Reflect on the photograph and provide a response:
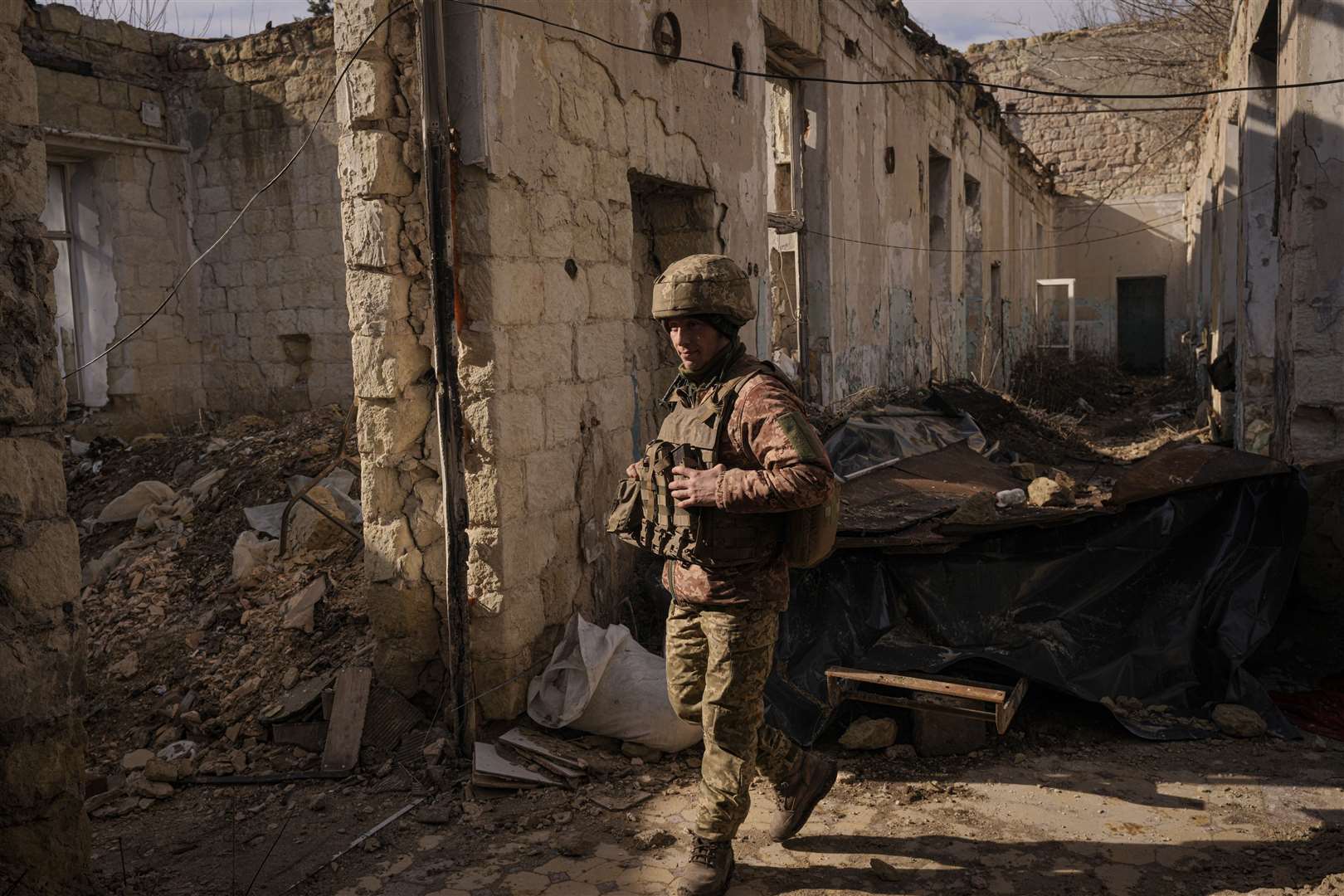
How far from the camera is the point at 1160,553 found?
13.9 ft

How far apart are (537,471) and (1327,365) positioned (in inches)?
155

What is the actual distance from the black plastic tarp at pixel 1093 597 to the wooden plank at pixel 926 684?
17cm

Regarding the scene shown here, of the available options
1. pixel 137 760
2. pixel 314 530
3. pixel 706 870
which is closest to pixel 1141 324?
pixel 314 530

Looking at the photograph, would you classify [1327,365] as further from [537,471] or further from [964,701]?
[537,471]

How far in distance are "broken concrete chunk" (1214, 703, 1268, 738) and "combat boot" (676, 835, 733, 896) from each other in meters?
2.14

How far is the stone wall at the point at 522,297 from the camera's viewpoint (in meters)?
3.78

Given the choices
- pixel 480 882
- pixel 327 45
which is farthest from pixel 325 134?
pixel 480 882

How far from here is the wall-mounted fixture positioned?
16.8ft

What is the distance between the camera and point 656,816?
343 cm

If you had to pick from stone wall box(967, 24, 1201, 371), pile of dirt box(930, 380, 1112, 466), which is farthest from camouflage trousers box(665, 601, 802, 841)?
stone wall box(967, 24, 1201, 371)

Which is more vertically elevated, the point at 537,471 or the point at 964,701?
the point at 537,471

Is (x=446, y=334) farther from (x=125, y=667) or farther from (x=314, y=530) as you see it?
(x=125, y=667)

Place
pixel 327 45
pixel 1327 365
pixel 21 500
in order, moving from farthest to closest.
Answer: pixel 327 45 → pixel 1327 365 → pixel 21 500

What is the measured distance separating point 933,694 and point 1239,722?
1.15 m
